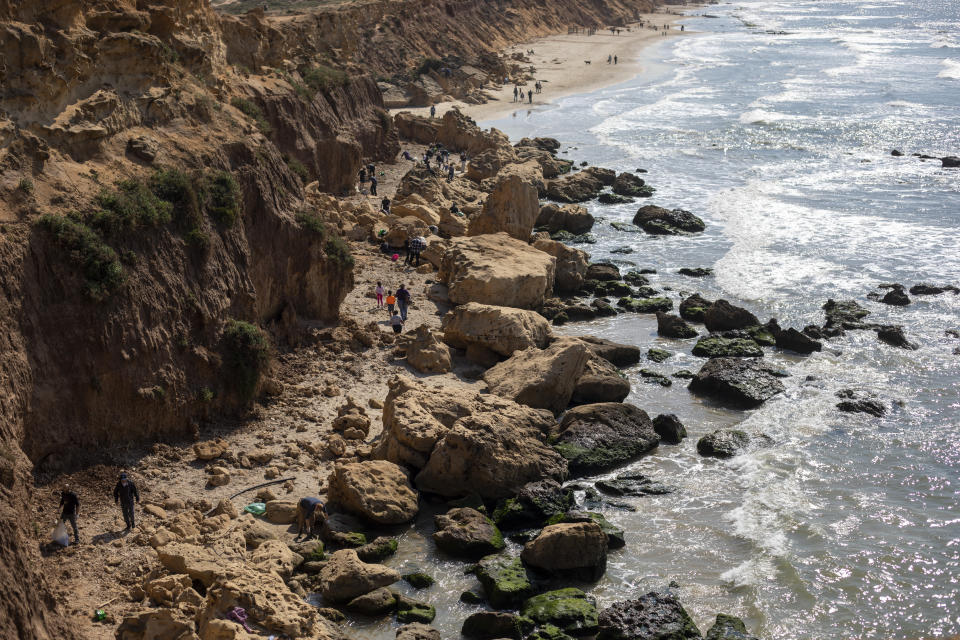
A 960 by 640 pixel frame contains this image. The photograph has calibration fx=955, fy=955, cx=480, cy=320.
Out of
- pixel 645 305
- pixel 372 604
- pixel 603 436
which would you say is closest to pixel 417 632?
pixel 372 604

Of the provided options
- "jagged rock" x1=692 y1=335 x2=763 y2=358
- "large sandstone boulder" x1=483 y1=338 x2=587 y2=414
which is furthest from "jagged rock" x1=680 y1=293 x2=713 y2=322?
"large sandstone boulder" x1=483 y1=338 x2=587 y2=414

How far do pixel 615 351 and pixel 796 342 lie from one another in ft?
18.8

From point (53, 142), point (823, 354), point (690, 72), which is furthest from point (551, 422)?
point (690, 72)

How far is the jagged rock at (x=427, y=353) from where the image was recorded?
25.5 metres

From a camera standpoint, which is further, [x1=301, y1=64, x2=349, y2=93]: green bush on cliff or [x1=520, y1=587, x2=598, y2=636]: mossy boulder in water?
[x1=301, y1=64, x2=349, y2=93]: green bush on cliff

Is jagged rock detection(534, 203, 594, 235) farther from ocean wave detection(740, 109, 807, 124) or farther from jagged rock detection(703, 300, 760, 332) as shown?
ocean wave detection(740, 109, 807, 124)

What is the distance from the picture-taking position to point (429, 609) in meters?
16.9

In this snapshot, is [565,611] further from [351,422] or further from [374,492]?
[351,422]

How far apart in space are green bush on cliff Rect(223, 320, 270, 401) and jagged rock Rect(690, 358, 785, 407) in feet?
39.3

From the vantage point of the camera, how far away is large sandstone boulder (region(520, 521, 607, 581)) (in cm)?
1792

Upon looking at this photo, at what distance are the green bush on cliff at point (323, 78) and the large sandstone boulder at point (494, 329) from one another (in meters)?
16.4

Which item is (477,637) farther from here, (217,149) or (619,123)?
(619,123)

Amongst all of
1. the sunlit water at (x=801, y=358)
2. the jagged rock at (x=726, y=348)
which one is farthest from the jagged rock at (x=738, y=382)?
the jagged rock at (x=726, y=348)

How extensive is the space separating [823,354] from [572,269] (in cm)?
897
